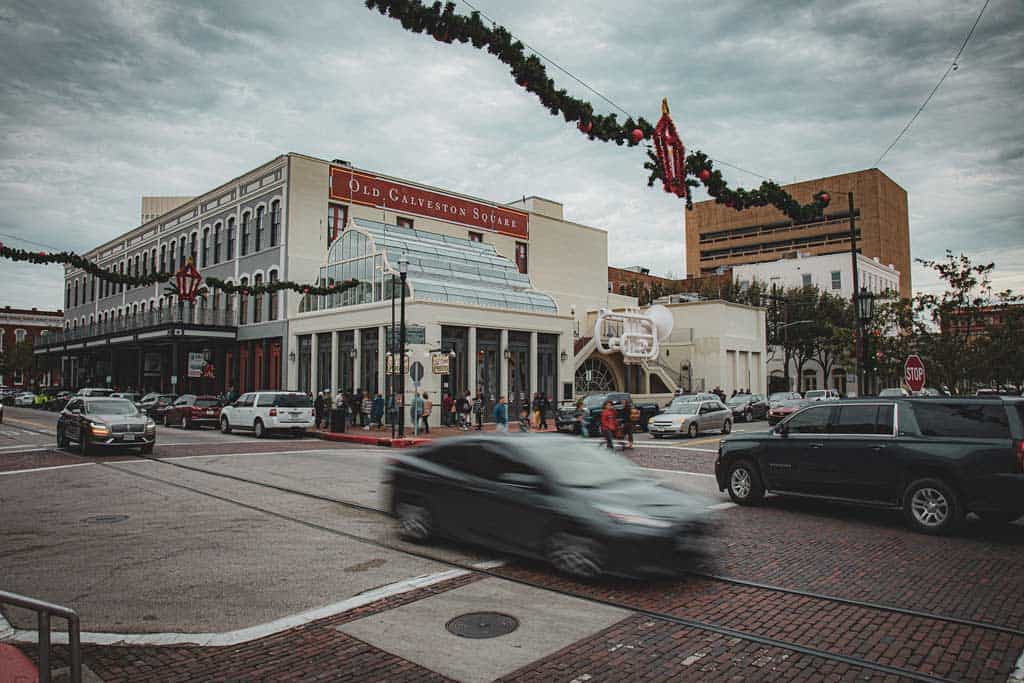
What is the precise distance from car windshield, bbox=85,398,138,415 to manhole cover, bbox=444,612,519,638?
57.4 feet

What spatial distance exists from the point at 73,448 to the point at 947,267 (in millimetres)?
28667

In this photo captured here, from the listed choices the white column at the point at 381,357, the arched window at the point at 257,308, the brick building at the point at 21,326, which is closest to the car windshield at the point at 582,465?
the white column at the point at 381,357

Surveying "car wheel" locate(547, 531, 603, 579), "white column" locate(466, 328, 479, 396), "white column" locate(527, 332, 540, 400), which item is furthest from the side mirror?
"white column" locate(527, 332, 540, 400)

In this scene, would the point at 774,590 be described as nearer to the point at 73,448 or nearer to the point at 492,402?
the point at 73,448

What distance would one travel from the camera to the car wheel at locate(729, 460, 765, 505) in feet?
38.1

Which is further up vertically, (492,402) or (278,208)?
(278,208)

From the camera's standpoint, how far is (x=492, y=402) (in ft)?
109

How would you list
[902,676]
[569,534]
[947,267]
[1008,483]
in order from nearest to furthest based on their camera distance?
[902,676], [569,534], [1008,483], [947,267]

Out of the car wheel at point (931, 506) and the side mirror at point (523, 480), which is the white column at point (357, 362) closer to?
the side mirror at point (523, 480)

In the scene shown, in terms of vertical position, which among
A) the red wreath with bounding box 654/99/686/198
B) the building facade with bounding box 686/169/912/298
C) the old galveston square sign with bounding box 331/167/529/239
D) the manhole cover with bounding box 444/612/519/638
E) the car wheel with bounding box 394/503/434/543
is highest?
the building facade with bounding box 686/169/912/298

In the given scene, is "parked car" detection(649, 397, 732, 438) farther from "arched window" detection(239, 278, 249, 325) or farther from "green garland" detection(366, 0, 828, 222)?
"arched window" detection(239, 278, 249, 325)

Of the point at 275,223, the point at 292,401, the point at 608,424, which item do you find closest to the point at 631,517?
the point at 608,424

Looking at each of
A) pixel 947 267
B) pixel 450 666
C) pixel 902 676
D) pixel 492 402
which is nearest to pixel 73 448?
pixel 492 402

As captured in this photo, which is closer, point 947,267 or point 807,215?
point 807,215
